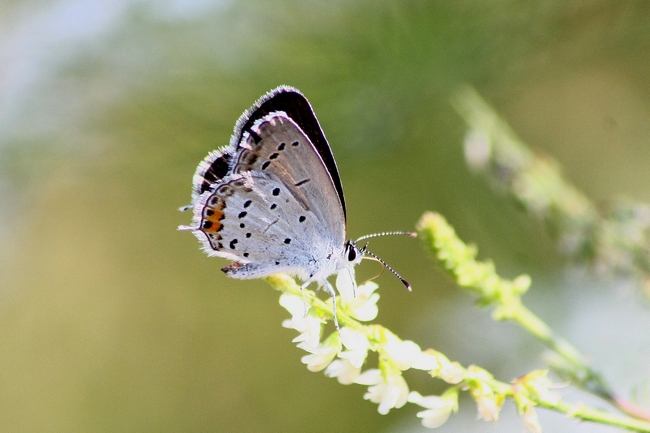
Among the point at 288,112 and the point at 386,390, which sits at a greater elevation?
the point at 288,112

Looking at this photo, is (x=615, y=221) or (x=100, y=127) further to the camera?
(x=100, y=127)

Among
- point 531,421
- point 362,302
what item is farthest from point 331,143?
point 531,421

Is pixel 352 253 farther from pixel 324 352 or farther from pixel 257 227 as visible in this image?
pixel 324 352

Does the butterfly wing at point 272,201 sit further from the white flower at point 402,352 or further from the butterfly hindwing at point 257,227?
the white flower at point 402,352

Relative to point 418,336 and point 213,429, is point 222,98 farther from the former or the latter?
point 213,429

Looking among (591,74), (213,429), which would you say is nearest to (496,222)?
(591,74)

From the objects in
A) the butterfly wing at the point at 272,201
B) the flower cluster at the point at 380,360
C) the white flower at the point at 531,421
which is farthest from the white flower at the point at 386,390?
the butterfly wing at the point at 272,201

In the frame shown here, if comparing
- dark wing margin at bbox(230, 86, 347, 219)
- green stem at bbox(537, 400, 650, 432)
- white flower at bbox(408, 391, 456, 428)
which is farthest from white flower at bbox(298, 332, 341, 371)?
dark wing margin at bbox(230, 86, 347, 219)
